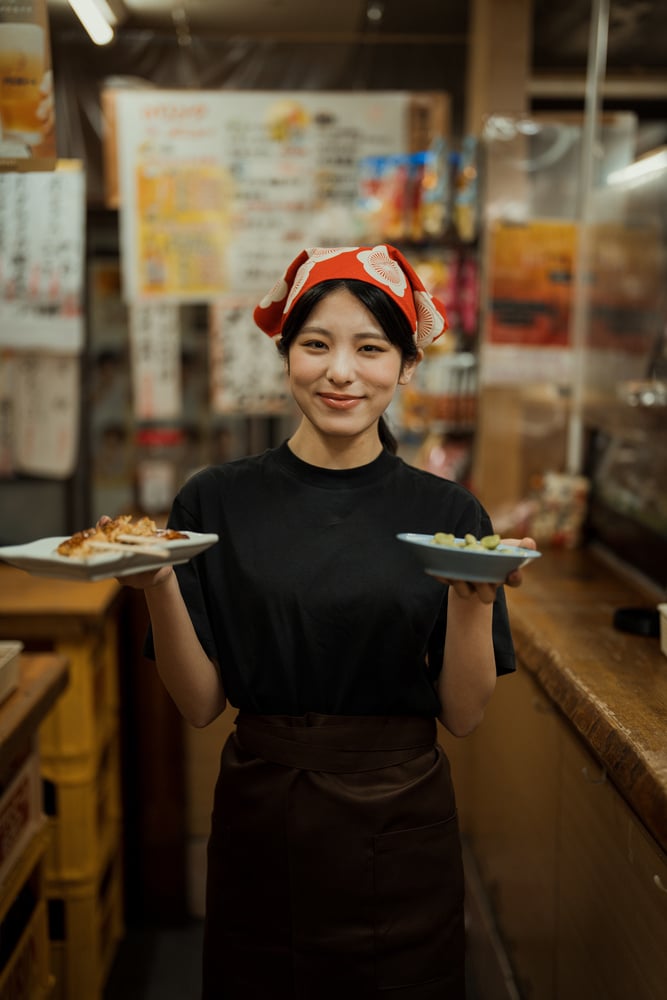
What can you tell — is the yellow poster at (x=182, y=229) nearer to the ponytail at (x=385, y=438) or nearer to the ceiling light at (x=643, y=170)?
the ceiling light at (x=643, y=170)

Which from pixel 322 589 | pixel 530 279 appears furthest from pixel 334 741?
pixel 530 279

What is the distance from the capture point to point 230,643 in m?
1.52

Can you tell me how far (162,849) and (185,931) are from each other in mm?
251

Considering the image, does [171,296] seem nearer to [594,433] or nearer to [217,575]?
[594,433]

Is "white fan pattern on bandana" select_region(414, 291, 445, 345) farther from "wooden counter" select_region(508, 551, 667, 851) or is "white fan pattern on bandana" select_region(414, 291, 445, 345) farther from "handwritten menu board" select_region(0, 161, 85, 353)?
"handwritten menu board" select_region(0, 161, 85, 353)

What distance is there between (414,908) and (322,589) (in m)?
0.51

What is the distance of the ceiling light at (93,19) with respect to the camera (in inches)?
68.4

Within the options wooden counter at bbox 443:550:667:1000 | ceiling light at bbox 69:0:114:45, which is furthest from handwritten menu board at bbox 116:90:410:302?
ceiling light at bbox 69:0:114:45

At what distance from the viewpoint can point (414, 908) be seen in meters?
1.53

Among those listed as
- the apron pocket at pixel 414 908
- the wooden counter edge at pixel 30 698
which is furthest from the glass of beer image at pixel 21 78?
the apron pocket at pixel 414 908

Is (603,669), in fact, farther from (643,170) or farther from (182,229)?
(182,229)

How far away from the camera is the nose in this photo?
1.41 meters

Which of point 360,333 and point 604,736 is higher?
point 360,333

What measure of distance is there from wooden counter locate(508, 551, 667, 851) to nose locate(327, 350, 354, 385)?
0.70 m
